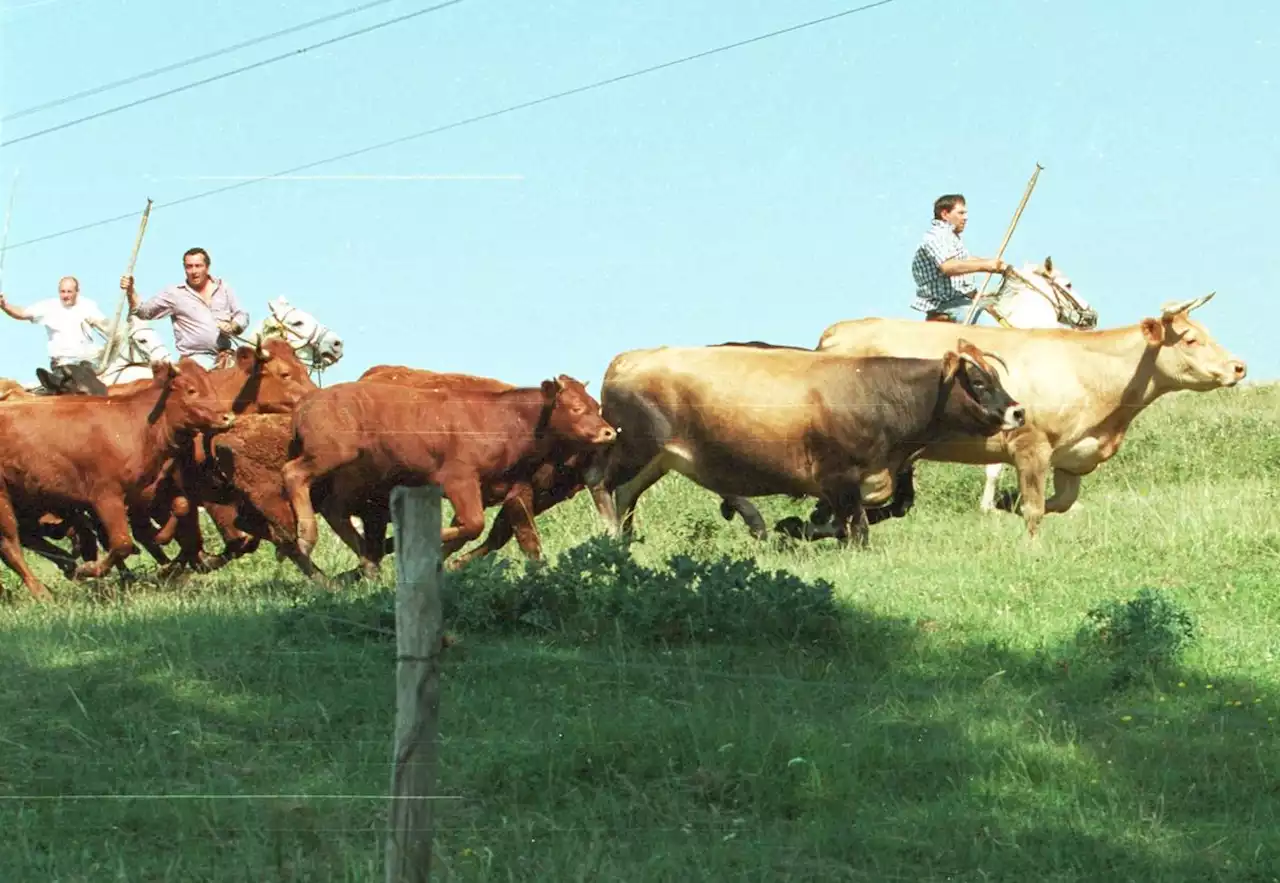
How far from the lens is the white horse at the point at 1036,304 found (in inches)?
738

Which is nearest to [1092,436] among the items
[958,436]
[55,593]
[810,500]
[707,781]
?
[958,436]

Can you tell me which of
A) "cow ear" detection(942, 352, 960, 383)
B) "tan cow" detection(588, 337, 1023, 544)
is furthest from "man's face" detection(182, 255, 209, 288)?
"cow ear" detection(942, 352, 960, 383)

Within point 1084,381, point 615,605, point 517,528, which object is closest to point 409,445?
point 517,528

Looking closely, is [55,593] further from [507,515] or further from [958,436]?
[958,436]

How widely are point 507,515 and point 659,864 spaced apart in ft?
25.0

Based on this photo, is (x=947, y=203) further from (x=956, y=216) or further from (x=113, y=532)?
(x=113, y=532)

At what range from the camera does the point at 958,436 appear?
628 inches

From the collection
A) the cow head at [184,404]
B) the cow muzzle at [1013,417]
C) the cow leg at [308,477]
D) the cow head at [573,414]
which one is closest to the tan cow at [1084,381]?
the cow muzzle at [1013,417]

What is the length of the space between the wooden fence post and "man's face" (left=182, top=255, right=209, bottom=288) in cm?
945

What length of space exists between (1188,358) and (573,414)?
206 inches

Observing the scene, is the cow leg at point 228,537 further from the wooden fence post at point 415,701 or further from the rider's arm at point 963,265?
the wooden fence post at point 415,701

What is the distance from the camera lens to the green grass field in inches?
286

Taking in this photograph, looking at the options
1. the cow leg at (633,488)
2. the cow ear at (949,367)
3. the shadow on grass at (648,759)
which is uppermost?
the cow ear at (949,367)

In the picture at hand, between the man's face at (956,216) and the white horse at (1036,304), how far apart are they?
1528 millimetres
